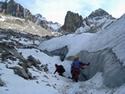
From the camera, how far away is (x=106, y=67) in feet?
69.7

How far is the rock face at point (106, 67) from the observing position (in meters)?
18.7

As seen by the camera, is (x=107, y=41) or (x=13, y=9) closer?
(x=107, y=41)

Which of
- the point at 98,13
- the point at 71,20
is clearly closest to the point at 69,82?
the point at 71,20

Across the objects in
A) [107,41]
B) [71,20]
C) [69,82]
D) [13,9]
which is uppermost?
[13,9]

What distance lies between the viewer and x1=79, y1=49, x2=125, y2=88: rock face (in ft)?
61.5

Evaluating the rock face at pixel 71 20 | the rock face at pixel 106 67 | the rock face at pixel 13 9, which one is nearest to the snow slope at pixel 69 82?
the rock face at pixel 106 67

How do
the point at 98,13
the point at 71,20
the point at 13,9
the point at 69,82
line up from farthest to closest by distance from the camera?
the point at 13,9
the point at 98,13
the point at 71,20
the point at 69,82

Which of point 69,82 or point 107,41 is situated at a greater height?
point 107,41

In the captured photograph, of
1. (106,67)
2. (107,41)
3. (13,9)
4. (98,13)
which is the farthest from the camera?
(13,9)

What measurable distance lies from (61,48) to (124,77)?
62.0ft

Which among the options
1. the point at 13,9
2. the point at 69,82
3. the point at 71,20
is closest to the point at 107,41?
the point at 69,82

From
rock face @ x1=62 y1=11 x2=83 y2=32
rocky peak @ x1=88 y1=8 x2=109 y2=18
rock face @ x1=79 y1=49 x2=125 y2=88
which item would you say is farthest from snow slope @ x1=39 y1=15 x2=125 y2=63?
rocky peak @ x1=88 y1=8 x2=109 y2=18

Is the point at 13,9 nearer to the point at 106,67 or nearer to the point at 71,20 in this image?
the point at 71,20

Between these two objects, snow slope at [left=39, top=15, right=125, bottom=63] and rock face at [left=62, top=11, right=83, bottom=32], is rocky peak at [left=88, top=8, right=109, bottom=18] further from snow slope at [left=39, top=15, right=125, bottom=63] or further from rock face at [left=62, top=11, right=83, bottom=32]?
snow slope at [left=39, top=15, right=125, bottom=63]
